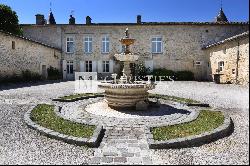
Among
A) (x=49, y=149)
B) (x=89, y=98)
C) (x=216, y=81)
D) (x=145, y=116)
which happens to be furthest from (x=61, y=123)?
(x=216, y=81)

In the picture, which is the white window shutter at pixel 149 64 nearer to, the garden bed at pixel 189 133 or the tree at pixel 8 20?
the tree at pixel 8 20

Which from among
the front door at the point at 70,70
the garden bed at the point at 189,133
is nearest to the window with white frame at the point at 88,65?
the front door at the point at 70,70

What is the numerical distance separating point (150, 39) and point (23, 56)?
42.9 feet

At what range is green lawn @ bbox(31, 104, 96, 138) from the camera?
5.44 metres

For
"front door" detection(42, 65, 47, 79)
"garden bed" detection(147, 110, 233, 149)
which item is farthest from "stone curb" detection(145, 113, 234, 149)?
"front door" detection(42, 65, 47, 79)

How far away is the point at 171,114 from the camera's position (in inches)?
300

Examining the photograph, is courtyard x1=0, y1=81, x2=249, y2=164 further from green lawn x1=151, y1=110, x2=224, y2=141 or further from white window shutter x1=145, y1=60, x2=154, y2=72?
white window shutter x1=145, y1=60, x2=154, y2=72

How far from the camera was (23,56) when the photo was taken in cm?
2017

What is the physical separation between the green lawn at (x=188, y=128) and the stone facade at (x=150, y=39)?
20087mm

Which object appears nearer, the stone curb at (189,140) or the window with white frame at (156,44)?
the stone curb at (189,140)

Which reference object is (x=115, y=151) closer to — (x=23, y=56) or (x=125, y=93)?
(x=125, y=93)

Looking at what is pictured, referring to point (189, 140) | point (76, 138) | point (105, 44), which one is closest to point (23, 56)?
point (105, 44)

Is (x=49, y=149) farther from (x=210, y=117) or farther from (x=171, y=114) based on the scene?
(x=210, y=117)

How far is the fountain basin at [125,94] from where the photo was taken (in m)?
7.84
